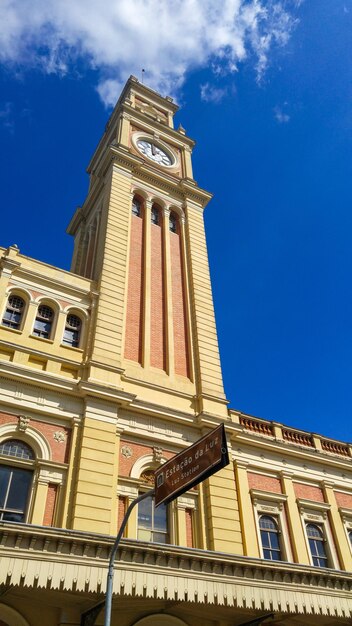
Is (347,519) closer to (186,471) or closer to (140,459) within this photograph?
(140,459)

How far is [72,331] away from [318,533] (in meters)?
12.9

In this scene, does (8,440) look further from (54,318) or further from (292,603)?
(292,603)

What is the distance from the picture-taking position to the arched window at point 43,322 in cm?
1998

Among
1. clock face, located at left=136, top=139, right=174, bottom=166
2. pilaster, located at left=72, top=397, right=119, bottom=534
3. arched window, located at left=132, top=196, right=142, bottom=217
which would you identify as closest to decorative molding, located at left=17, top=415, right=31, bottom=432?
pilaster, located at left=72, top=397, right=119, bottom=534

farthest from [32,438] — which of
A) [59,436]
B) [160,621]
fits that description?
[160,621]

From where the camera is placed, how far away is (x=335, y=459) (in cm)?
2350

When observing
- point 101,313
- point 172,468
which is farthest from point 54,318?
point 172,468

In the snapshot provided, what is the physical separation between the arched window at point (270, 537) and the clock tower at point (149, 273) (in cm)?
434

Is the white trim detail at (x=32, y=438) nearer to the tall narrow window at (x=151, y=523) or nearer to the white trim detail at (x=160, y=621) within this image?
the tall narrow window at (x=151, y=523)

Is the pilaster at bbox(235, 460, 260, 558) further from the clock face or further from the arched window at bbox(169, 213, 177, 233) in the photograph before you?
the clock face

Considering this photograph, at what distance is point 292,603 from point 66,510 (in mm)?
7351

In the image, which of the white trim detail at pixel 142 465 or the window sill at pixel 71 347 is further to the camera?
the window sill at pixel 71 347

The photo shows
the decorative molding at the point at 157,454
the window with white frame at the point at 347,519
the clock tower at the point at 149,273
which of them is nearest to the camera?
the decorative molding at the point at 157,454

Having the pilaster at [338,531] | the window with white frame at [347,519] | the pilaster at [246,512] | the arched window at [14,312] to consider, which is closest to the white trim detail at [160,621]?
the pilaster at [246,512]
